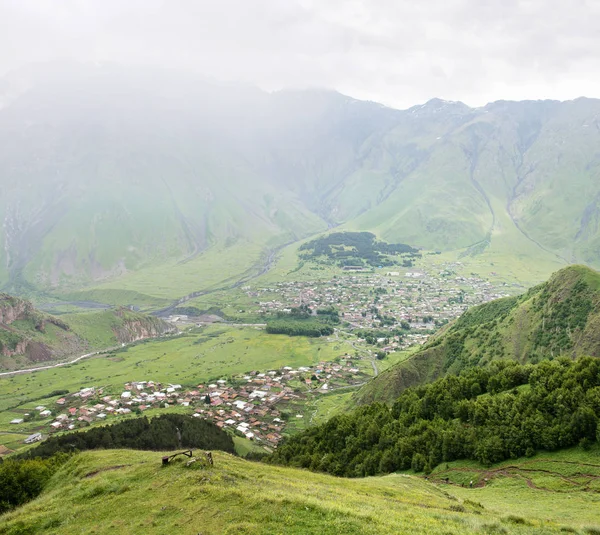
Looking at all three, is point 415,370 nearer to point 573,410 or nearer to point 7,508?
point 573,410

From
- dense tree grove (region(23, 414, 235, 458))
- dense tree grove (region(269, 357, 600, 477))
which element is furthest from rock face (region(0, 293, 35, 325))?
dense tree grove (region(269, 357, 600, 477))

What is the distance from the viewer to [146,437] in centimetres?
7738

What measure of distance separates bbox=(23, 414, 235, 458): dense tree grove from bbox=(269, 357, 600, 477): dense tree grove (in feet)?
76.0

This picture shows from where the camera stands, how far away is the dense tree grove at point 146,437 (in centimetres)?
7212

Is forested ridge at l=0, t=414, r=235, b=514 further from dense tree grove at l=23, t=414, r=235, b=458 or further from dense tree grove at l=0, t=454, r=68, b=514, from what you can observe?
dense tree grove at l=0, t=454, r=68, b=514

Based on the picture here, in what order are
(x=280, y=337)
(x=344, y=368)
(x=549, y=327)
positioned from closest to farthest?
(x=549, y=327) → (x=344, y=368) → (x=280, y=337)

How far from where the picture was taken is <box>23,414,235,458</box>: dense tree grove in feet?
237

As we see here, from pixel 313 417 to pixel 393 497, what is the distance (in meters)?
82.0

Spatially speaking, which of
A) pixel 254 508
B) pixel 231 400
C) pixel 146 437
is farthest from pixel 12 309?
pixel 254 508

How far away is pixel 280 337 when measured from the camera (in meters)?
193

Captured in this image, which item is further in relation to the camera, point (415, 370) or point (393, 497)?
point (415, 370)

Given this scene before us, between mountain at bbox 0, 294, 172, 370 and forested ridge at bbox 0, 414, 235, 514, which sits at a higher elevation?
forested ridge at bbox 0, 414, 235, 514

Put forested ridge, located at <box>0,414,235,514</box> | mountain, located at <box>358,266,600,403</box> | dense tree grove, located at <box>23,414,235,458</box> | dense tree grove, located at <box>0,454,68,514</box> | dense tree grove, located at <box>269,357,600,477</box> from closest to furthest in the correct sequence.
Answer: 1. dense tree grove, located at <box>0,454,68,514</box>
2. dense tree grove, located at <box>269,357,600,477</box>
3. mountain, located at <box>358,266,600,403</box>
4. forested ridge, located at <box>0,414,235,514</box>
5. dense tree grove, located at <box>23,414,235,458</box>

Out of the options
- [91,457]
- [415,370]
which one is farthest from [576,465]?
[415,370]
